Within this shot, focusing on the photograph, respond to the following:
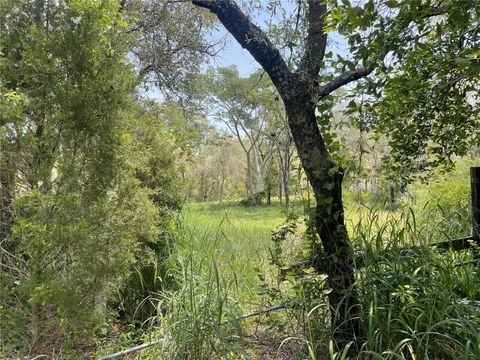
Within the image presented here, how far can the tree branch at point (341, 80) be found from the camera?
6.35 feet

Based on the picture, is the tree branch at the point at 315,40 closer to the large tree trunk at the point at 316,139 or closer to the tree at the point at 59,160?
the large tree trunk at the point at 316,139

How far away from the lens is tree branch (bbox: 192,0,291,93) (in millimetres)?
1924

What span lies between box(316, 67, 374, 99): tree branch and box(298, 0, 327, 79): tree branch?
11 cm

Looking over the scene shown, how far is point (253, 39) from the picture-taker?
6.29 feet

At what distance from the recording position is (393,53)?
5.89ft

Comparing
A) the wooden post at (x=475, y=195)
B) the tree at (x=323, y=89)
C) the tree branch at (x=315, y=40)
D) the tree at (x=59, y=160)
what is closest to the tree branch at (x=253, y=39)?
the tree at (x=323, y=89)

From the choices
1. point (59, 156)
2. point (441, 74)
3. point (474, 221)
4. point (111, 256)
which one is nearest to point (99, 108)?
point (59, 156)

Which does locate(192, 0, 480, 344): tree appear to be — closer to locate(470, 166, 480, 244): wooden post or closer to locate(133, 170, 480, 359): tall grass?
locate(133, 170, 480, 359): tall grass

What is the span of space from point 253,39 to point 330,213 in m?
1.05

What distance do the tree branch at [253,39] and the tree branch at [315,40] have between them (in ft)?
0.47

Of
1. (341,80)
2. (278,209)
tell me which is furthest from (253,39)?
(278,209)

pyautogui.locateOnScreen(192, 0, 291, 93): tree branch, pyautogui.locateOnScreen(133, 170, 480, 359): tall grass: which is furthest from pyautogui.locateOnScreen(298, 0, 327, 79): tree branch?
pyautogui.locateOnScreen(133, 170, 480, 359): tall grass

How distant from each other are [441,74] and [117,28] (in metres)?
2.29

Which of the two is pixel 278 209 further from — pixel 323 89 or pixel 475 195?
pixel 475 195
